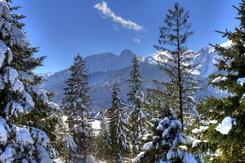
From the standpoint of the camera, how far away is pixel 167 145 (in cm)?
1864

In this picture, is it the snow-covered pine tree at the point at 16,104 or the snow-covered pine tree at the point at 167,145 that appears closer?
the snow-covered pine tree at the point at 16,104

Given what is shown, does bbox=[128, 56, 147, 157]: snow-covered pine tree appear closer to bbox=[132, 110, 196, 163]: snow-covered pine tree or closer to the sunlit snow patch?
bbox=[132, 110, 196, 163]: snow-covered pine tree

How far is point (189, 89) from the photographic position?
31.1 m

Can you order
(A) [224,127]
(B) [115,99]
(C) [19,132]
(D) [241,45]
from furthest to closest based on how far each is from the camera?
(B) [115,99]
(C) [19,132]
(D) [241,45]
(A) [224,127]

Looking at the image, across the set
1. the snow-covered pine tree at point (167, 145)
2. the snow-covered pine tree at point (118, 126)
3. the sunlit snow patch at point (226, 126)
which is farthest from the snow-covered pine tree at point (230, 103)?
the snow-covered pine tree at point (118, 126)

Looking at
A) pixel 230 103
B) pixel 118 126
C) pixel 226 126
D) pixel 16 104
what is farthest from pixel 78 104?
pixel 226 126

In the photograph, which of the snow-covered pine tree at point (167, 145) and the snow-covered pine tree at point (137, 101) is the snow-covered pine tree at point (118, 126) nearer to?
the snow-covered pine tree at point (137, 101)

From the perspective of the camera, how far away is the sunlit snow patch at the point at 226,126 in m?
9.29

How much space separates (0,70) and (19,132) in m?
2.34

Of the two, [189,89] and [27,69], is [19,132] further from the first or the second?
[189,89]

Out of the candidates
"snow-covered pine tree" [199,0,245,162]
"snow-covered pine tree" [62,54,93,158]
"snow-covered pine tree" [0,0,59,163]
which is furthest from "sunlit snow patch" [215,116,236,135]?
"snow-covered pine tree" [62,54,93,158]

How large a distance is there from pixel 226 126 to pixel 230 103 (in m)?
1.14

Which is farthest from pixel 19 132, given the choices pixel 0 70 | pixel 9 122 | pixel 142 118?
pixel 142 118

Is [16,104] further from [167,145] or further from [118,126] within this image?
[118,126]
